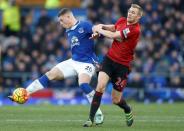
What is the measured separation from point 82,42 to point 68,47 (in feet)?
38.8

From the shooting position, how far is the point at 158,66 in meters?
27.1

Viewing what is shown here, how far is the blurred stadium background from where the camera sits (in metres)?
26.3

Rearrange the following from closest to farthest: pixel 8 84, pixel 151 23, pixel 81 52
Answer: pixel 81 52 → pixel 8 84 → pixel 151 23

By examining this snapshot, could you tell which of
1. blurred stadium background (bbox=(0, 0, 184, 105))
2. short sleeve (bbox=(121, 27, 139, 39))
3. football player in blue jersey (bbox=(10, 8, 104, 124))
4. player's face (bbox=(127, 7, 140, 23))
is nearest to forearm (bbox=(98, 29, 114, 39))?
short sleeve (bbox=(121, 27, 139, 39))

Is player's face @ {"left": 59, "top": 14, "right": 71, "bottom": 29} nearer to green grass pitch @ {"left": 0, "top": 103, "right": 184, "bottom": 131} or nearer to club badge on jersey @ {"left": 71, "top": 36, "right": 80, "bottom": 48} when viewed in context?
club badge on jersey @ {"left": 71, "top": 36, "right": 80, "bottom": 48}

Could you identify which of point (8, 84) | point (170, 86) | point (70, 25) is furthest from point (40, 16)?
point (70, 25)

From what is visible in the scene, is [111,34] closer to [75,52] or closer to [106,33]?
[106,33]

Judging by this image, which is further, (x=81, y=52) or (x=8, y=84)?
(x=8, y=84)

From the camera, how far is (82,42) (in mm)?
15742

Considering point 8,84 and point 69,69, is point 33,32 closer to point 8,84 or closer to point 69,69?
point 8,84

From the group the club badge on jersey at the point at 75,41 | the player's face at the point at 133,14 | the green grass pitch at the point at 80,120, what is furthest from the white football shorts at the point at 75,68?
the player's face at the point at 133,14

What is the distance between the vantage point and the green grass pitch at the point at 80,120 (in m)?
14.3

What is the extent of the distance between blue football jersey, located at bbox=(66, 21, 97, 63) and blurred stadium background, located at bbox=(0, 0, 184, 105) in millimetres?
9926

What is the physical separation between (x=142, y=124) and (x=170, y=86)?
1109cm
